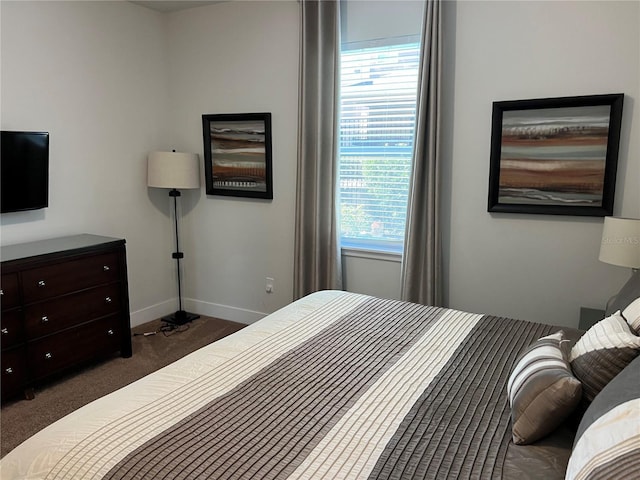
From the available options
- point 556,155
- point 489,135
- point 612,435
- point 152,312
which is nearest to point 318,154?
point 489,135

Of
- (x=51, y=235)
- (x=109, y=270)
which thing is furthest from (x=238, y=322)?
(x=51, y=235)

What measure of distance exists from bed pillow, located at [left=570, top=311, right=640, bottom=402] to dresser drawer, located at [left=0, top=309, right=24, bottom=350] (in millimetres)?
2911

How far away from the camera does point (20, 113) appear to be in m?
3.26

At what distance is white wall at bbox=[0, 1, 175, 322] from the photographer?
10.8ft

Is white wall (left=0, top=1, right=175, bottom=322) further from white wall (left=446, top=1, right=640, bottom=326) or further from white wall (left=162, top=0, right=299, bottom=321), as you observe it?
white wall (left=446, top=1, right=640, bottom=326)

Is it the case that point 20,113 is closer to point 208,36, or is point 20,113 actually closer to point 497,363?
point 208,36

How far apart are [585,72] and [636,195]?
79 centimetres

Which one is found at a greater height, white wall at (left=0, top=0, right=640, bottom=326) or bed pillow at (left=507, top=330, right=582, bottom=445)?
white wall at (left=0, top=0, right=640, bottom=326)

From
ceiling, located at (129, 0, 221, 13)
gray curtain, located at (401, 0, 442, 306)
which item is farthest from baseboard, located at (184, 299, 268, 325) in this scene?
ceiling, located at (129, 0, 221, 13)

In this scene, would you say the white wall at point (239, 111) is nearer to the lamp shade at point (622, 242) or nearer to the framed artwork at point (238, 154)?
the framed artwork at point (238, 154)

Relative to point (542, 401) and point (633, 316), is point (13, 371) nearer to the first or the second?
point (542, 401)

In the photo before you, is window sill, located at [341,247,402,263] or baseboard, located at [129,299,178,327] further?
baseboard, located at [129,299,178,327]

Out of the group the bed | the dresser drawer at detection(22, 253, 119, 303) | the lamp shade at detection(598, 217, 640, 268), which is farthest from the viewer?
the dresser drawer at detection(22, 253, 119, 303)

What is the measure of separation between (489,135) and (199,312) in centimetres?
302
